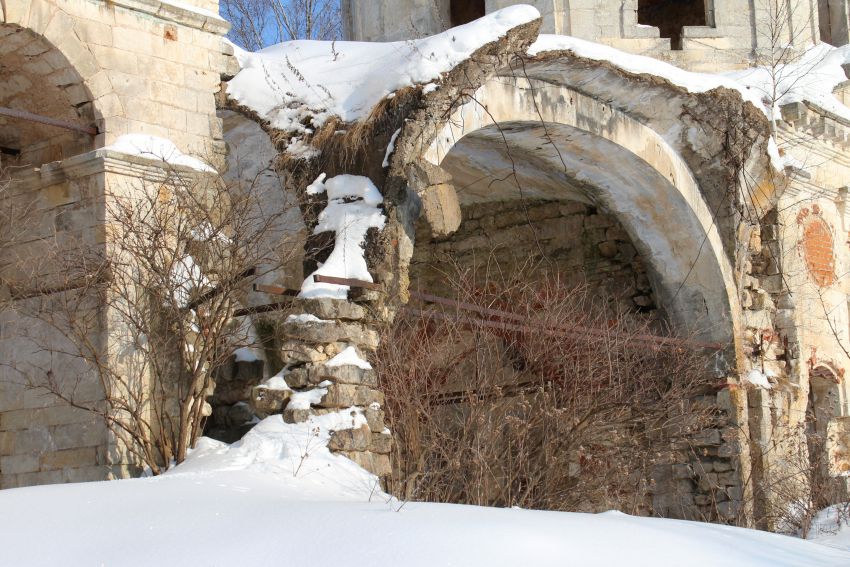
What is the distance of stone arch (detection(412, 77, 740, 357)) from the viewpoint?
388 inches

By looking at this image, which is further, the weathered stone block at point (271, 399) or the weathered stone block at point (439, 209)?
the weathered stone block at point (439, 209)

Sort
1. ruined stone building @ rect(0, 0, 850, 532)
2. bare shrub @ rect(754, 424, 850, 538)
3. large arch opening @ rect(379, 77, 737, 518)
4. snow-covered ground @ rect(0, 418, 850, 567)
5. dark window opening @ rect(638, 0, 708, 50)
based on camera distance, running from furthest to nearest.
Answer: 1. dark window opening @ rect(638, 0, 708, 50)
2. bare shrub @ rect(754, 424, 850, 538)
3. large arch opening @ rect(379, 77, 737, 518)
4. ruined stone building @ rect(0, 0, 850, 532)
5. snow-covered ground @ rect(0, 418, 850, 567)

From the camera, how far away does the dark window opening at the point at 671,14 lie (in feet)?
52.8

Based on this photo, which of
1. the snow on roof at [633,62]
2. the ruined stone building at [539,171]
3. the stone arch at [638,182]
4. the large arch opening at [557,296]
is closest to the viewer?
the ruined stone building at [539,171]

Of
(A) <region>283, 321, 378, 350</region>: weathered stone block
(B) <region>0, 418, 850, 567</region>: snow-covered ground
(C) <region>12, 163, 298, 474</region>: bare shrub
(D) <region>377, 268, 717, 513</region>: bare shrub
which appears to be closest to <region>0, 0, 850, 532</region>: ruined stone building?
(A) <region>283, 321, 378, 350</region>: weathered stone block

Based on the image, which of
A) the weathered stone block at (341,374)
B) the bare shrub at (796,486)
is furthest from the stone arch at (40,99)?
the bare shrub at (796,486)

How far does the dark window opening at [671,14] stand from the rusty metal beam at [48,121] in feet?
32.3

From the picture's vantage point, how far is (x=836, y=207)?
43.0 ft

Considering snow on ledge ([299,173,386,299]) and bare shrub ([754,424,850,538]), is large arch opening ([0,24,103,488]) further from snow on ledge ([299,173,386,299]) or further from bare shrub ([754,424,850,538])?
bare shrub ([754,424,850,538])

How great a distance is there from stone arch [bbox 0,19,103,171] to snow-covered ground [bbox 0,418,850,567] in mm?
2963

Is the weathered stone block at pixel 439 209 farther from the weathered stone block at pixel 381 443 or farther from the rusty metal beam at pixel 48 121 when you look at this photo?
the rusty metal beam at pixel 48 121

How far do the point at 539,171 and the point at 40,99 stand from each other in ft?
15.3

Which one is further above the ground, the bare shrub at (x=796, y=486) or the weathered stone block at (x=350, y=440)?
the weathered stone block at (x=350, y=440)

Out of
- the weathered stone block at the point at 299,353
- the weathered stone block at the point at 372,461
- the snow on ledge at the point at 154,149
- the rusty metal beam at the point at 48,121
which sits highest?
the rusty metal beam at the point at 48,121
